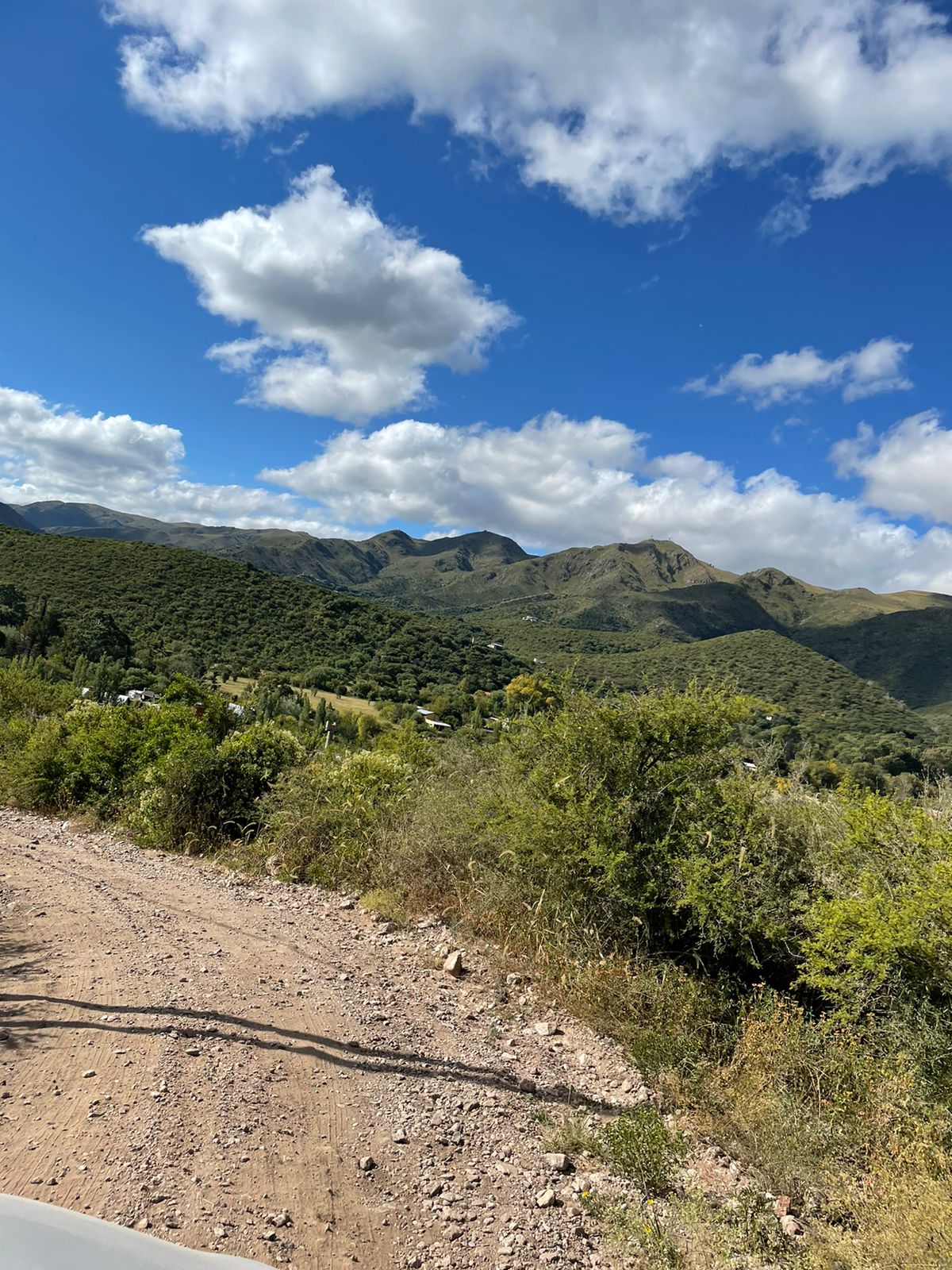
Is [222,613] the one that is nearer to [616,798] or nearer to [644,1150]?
[616,798]

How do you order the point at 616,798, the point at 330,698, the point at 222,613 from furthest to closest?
the point at 222,613 < the point at 330,698 < the point at 616,798

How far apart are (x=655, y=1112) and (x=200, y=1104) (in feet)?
8.53

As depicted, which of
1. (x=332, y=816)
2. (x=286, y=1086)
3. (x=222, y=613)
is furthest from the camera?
(x=222, y=613)

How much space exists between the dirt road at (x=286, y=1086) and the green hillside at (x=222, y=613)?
45.2 metres

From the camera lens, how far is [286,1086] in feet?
11.6

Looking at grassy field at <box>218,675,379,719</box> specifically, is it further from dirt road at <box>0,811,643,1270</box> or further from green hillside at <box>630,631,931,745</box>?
dirt road at <box>0,811,643,1270</box>

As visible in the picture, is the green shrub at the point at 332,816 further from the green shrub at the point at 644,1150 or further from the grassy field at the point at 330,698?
the grassy field at the point at 330,698

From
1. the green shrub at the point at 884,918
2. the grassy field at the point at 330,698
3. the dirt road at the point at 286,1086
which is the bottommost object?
the grassy field at the point at 330,698

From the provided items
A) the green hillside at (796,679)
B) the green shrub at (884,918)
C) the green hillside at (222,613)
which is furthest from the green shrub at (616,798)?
the green hillside at (796,679)

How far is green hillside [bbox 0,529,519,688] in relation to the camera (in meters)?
52.7

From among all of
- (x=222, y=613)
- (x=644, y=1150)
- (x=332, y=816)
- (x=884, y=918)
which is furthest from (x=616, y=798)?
(x=222, y=613)

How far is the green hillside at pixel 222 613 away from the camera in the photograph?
5266cm

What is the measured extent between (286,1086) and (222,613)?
62.9m

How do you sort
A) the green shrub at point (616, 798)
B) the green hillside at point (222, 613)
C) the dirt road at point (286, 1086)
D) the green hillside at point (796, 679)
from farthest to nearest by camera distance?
1. the green hillside at point (796, 679)
2. the green hillside at point (222, 613)
3. the green shrub at point (616, 798)
4. the dirt road at point (286, 1086)
